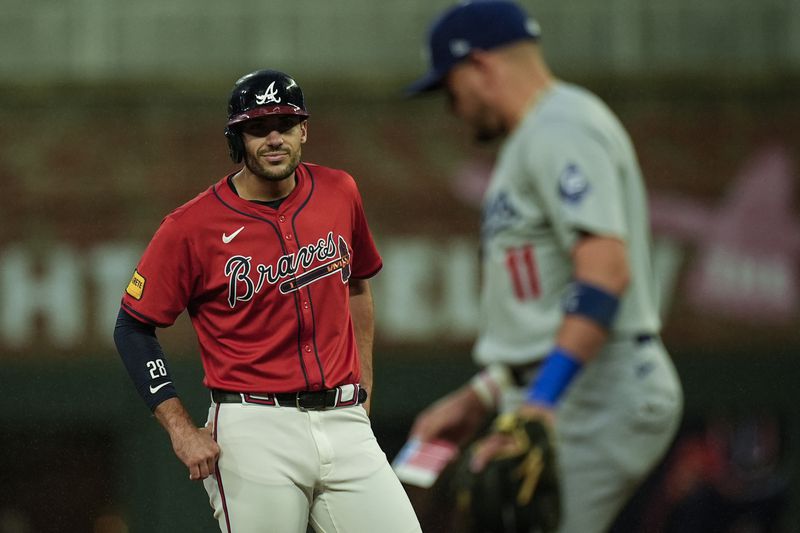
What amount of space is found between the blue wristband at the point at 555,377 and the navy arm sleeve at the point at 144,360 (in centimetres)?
128

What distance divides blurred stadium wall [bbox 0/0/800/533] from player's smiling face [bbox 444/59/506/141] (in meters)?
6.25

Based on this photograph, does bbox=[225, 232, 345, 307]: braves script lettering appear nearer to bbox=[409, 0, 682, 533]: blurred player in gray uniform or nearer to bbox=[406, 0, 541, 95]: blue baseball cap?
bbox=[409, 0, 682, 533]: blurred player in gray uniform

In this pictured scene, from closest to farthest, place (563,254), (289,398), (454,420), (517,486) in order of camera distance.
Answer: (517,486)
(563,254)
(454,420)
(289,398)

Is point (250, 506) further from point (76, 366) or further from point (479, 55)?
point (76, 366)

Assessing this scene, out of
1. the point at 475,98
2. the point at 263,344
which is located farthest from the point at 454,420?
the point at 475,98

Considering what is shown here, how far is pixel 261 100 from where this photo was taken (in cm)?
410

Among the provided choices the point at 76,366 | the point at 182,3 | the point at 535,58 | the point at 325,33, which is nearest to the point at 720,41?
the point at 325,33

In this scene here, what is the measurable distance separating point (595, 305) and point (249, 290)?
1173 mm

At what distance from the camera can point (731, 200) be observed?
10.3 metres

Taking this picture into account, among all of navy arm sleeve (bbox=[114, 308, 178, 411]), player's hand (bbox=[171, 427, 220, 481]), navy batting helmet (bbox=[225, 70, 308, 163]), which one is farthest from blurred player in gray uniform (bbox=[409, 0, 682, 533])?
navy arm sleeve (bbox=[114, 308, 178, 411])

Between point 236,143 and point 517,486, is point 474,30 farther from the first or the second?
point 517,486

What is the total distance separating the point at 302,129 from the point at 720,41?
289 inches

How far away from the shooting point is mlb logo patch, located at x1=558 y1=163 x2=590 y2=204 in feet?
11.8

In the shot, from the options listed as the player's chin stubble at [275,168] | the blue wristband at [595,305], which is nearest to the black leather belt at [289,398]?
the player's chin stubble at [275,168]
